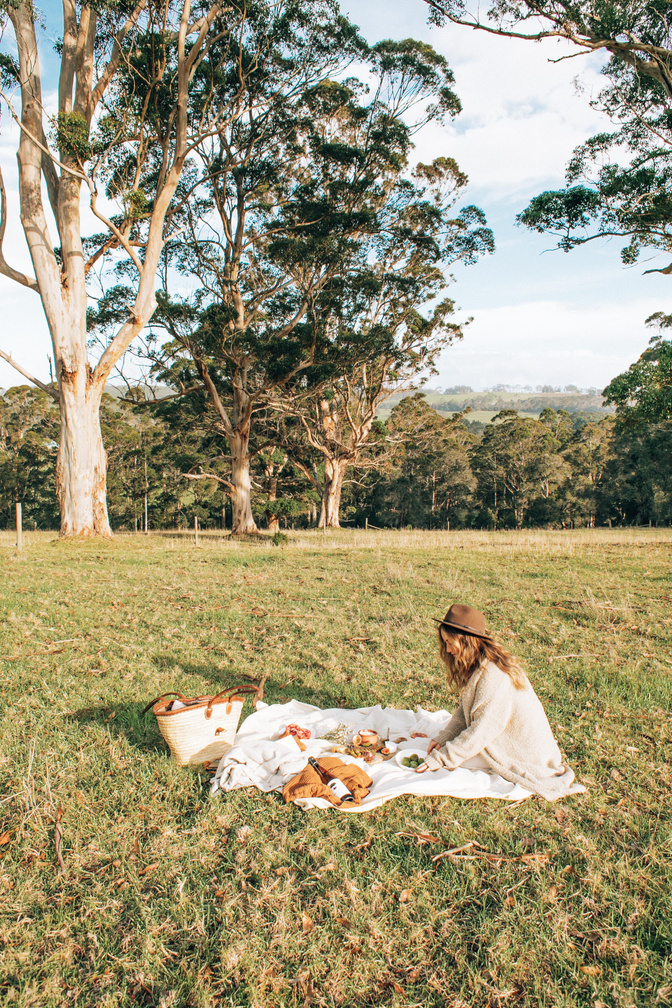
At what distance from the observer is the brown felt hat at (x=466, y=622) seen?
3596mm

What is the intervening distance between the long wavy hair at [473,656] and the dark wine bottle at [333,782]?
96 centimetres

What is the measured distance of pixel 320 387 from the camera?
22.1 m

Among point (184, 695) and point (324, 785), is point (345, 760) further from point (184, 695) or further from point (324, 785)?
point (184, 695)

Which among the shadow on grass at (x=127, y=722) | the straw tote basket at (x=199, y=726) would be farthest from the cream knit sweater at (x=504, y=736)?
the shadow on grass at (x=127, y=722)

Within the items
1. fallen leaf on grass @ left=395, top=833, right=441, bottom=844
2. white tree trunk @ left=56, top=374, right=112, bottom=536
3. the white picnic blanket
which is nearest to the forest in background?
white tree trunk @ left=56, top=374, right=112, bottom=536

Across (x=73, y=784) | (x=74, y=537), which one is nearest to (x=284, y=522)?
(x=74, y=537)

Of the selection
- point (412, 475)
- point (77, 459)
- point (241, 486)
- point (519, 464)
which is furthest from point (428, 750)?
point (412, 475)

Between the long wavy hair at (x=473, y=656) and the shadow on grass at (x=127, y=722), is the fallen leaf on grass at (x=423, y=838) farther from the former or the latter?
the shadow on grass at (x=127, y=722)

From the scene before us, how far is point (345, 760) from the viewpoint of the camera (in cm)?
369

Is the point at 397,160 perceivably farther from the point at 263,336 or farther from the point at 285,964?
the point at 285,964

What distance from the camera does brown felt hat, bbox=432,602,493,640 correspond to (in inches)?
142

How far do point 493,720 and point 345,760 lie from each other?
946 millimetres

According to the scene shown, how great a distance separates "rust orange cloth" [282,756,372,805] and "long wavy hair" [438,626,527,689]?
85 centimetres

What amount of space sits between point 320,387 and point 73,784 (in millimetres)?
19608
